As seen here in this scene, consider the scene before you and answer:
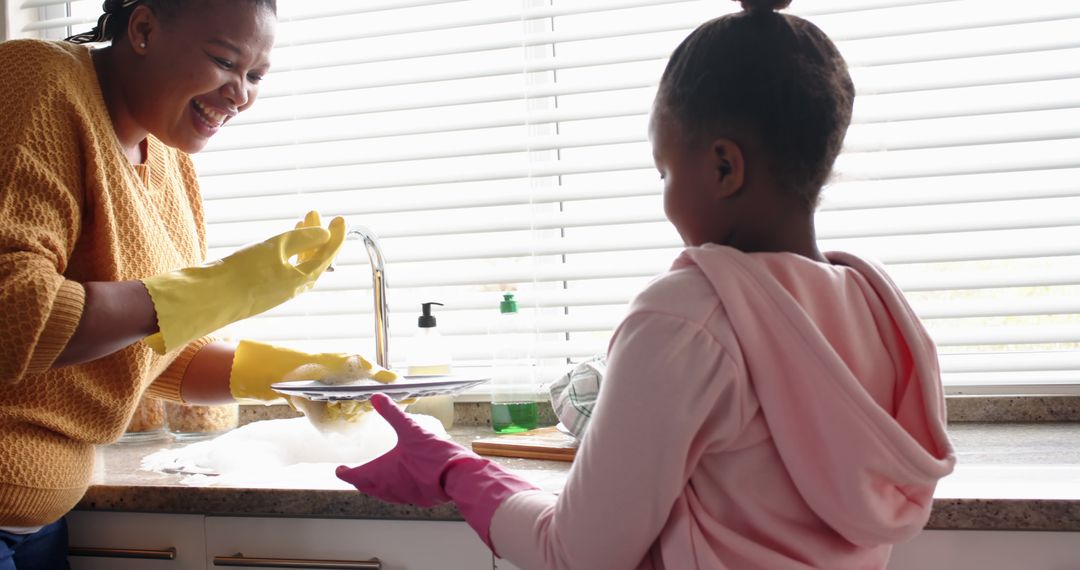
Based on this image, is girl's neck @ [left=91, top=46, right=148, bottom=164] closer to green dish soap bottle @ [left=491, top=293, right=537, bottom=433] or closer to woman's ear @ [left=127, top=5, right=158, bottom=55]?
woman's ear @ [left=127, top=5, right=158, bottom=55]

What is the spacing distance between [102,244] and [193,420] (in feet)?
2.17

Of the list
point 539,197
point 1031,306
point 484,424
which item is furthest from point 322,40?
point 1031,306

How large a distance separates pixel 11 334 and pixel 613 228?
1.10 meters

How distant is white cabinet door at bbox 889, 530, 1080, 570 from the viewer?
1118mm

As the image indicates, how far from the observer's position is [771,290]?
2.42 ft

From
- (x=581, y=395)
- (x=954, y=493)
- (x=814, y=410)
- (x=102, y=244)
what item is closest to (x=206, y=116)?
(x=102, y=244)

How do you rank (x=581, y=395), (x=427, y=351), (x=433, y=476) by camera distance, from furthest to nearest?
(x=427, y=351)
(x=581, y=395)
(x=433, y=476)

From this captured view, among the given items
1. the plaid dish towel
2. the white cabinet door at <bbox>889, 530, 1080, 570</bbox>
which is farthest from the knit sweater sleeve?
the white cabinet door at <bbox>889, 530, 1080, 570</bbox>

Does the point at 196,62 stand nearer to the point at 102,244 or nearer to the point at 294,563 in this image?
the point at 102,244

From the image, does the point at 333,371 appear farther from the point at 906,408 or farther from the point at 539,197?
Answer: the point at 906,408

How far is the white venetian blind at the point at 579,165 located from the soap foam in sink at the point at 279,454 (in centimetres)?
31

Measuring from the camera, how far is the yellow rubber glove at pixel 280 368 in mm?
1487

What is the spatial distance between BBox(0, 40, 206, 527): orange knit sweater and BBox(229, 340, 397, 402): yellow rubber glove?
19cm

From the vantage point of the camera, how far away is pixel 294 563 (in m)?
1.30
